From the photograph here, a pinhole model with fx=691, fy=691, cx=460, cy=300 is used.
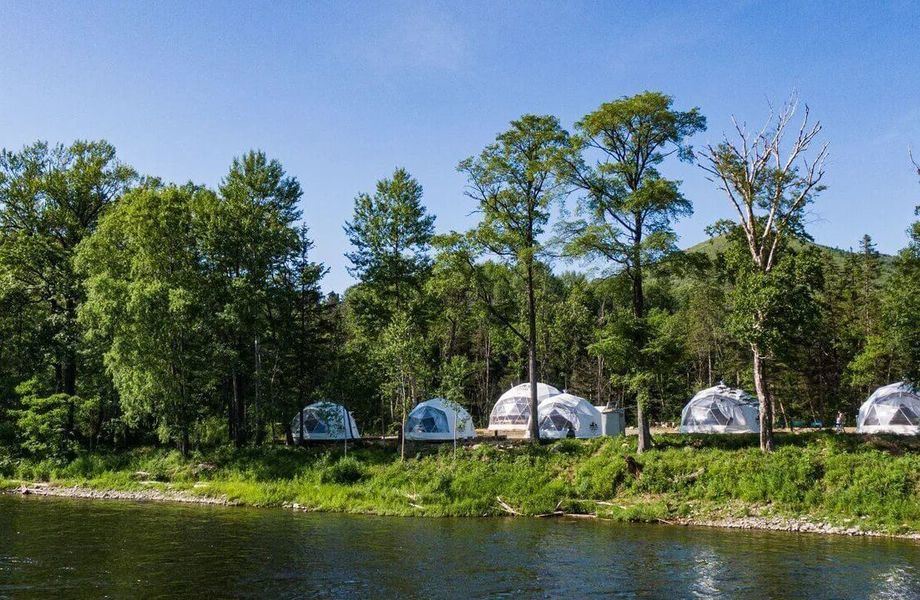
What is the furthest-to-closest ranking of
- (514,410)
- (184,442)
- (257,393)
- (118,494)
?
(514,410), (257,393), (184,442), (118,494)

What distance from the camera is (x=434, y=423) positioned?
44.3m

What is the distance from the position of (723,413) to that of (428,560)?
95.1 feet

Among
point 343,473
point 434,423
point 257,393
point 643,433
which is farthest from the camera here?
point 434,423

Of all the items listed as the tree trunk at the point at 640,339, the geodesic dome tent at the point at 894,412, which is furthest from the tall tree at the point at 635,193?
the geodesic dome tent at the point at 894,412

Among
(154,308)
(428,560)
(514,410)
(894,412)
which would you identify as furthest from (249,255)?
(894,412)

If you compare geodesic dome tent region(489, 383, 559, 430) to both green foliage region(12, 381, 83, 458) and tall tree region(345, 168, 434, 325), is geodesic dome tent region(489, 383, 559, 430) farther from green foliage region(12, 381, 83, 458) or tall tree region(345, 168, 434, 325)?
green foliage region(12, 381, 83, 458)

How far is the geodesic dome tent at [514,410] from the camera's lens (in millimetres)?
49188

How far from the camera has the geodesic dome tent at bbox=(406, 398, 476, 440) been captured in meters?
43.9

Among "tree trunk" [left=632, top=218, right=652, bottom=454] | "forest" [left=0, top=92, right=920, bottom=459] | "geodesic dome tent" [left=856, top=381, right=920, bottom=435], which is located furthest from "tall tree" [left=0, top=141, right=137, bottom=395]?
"geodesic dome tent" [left=856, top=381, right=920, bottom=435]

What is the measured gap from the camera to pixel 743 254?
32.7 meters

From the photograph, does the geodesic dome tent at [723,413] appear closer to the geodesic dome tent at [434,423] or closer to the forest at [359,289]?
the forest at [359,289]

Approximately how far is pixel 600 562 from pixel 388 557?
241 inches

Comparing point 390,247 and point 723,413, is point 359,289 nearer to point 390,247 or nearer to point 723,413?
point 390,247

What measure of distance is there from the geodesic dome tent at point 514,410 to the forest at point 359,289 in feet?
27.7
